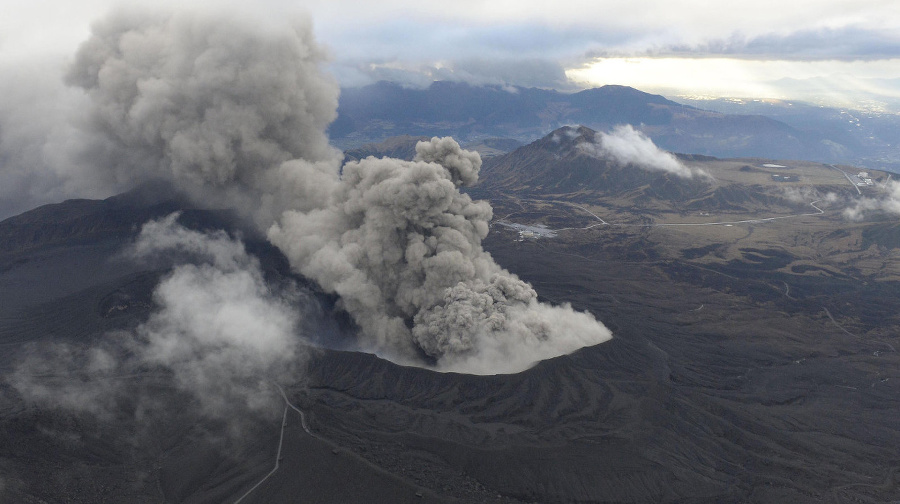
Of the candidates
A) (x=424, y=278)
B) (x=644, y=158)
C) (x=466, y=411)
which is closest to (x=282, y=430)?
(x=466, y=411)

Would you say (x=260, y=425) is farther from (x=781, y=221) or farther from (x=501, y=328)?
(x=781, y=221)

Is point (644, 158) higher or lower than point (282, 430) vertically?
higher

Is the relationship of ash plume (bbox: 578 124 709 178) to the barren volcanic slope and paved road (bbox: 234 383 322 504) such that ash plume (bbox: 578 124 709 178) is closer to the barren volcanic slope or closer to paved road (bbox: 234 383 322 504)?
the barren volcanic slope

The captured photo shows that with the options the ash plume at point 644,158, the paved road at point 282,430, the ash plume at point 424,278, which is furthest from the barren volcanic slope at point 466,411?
the ash plume at point 644,158

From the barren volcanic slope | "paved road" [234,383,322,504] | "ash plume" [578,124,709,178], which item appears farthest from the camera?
"ash plume" [578,124,709,178]

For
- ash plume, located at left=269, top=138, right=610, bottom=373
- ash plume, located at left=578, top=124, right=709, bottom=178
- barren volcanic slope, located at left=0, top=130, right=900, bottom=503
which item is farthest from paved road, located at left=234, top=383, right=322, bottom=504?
ash plume, located at left=578, top=124, right=709, bottom=178

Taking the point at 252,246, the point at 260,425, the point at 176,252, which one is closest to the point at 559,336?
the point at 260,425

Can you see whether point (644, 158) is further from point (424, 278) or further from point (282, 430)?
point (282, 430)

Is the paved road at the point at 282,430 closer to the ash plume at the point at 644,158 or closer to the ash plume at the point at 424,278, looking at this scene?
the ash plume at the point at 424,278
